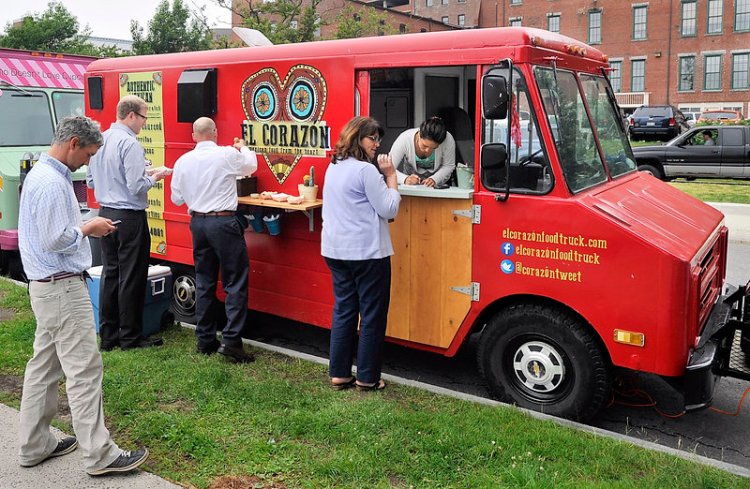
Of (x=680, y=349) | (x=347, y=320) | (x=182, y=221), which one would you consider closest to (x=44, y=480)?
(x=347, y=320)

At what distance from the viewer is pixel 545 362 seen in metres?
4.87

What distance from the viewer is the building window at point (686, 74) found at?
47.2 meters

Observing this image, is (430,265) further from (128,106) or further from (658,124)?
(658,124)

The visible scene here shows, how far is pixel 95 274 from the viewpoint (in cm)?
651

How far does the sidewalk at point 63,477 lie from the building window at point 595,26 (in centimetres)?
5138

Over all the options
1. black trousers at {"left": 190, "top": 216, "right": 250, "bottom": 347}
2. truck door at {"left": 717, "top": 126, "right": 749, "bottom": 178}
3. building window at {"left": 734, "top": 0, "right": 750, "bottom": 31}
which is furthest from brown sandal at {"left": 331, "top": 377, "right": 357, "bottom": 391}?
building window at {"left": 734, "top": 0, "right": 750, "bottom": 31}

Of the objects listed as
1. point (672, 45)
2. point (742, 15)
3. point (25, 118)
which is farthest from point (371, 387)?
point (742, 15)

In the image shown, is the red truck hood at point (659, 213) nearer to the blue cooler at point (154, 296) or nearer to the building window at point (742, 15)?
the blue cooler at point (154, 296)

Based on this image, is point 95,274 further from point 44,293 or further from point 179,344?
point 44,293

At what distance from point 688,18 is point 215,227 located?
1916 inches

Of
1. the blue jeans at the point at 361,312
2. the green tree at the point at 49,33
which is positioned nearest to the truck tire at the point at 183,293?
the blue jeans at the point at 361,312

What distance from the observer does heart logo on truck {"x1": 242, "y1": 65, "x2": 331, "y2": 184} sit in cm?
582

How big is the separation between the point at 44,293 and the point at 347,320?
6.85ft

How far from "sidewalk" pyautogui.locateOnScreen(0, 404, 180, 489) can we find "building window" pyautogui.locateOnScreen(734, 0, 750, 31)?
5011 centimetres
